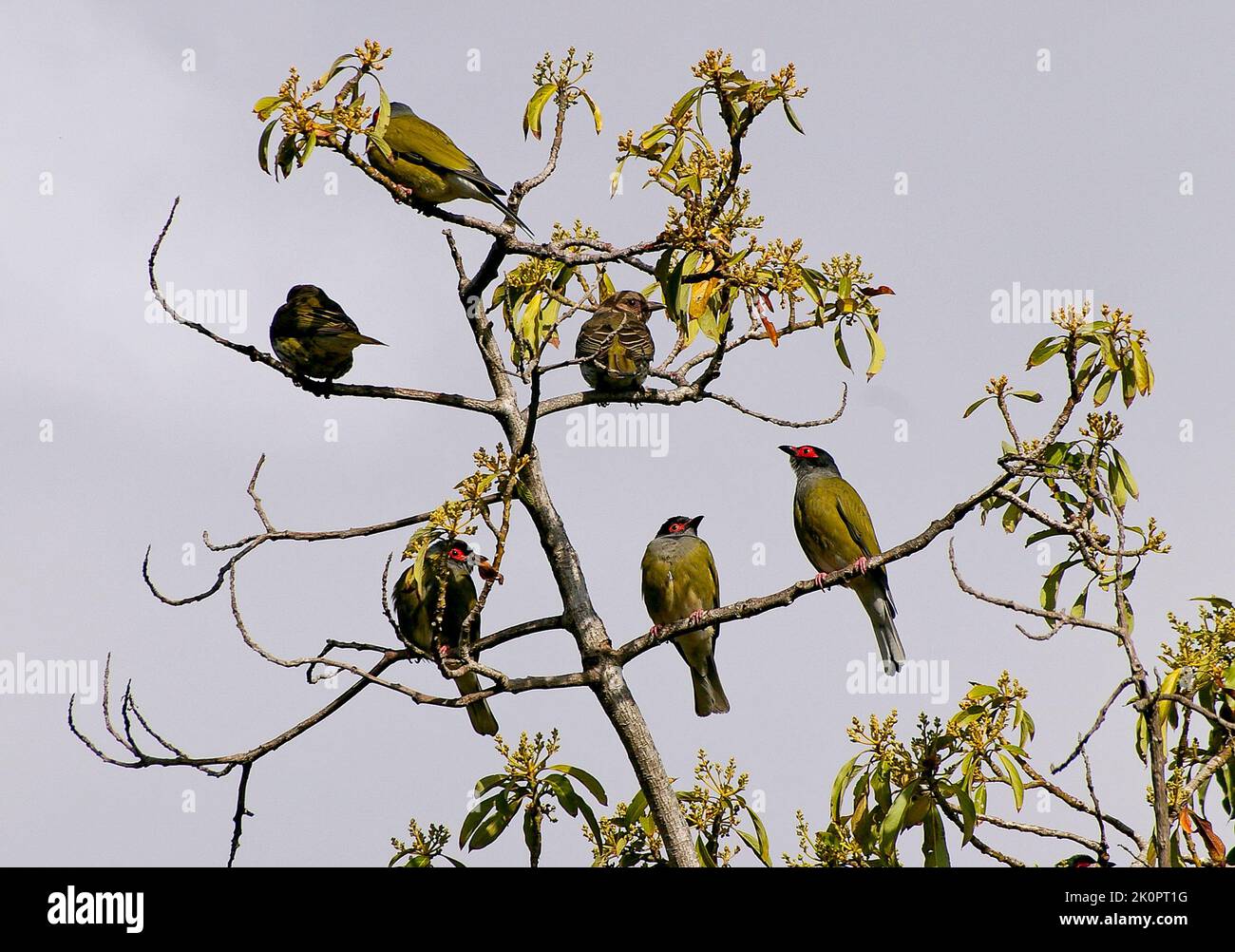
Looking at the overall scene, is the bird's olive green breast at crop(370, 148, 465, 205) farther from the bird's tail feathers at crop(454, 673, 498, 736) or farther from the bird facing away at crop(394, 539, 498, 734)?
the bird's tail feathers at crop(454, 673, 498, 736)

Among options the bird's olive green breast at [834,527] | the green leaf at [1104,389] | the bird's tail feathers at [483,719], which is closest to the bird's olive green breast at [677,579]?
the bird's olive green breast at [834,527]

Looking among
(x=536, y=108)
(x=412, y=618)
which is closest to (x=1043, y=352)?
(x=536, y=108)

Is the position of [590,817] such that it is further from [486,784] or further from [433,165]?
[433,165]

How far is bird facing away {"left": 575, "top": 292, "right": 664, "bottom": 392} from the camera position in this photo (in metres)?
6.01

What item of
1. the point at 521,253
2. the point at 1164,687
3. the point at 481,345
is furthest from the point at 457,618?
the point at 1164,687

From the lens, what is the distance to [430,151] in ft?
18.9

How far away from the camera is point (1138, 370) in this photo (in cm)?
448

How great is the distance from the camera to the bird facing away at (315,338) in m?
6.05

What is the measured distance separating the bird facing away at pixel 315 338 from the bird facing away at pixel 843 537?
2623 mm

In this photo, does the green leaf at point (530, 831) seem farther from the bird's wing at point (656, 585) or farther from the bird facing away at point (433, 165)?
the bird facing away at point (433, 165)

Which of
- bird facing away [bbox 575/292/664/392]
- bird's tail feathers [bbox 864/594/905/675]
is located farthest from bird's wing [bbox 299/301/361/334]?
bird's tail feathers [bbox 864/594/905/675]

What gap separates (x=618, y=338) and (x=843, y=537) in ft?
6.04
